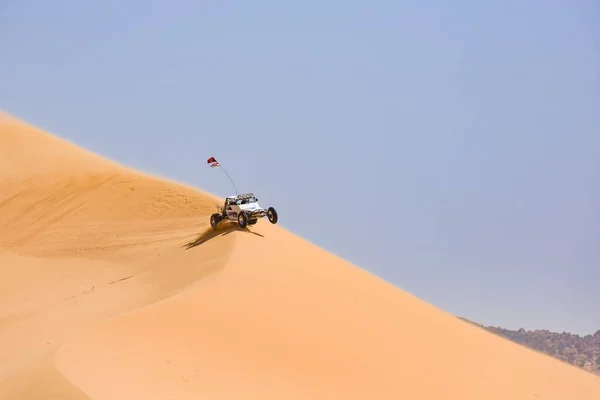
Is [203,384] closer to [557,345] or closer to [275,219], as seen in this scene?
[275,219]

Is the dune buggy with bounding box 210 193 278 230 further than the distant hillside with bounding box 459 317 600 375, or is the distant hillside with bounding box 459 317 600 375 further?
the distant hillside with bounding box 459 317 600 375

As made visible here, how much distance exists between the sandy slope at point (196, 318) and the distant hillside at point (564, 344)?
645 inches

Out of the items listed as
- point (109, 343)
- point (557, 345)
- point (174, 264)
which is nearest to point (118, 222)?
point (174, 264)

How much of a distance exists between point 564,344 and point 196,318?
30.9 m

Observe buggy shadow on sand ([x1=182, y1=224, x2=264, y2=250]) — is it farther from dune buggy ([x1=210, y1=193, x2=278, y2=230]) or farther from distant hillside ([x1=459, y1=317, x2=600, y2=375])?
distant hillside ([x1=459, y1=317, x2=600, y2=375])

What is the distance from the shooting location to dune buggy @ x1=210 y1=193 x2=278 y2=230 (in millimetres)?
19906

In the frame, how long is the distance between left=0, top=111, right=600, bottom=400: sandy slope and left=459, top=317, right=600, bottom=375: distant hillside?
53.8 feet

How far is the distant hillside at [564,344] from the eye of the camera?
37.8m

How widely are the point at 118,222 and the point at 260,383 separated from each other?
11.9 m

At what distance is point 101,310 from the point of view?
16344 mm

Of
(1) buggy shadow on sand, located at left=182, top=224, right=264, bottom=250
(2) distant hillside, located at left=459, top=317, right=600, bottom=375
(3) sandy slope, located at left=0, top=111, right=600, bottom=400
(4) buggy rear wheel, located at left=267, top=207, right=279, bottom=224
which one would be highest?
(2) distant hillside, located at left=459, top=317, right=600, bottom=375

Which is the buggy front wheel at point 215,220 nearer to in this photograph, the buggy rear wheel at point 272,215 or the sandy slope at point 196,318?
the sandy slope at point 196,318

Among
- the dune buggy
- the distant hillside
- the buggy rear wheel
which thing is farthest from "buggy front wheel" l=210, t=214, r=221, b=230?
the distant hillside

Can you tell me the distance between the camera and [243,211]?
1984 centimetres
